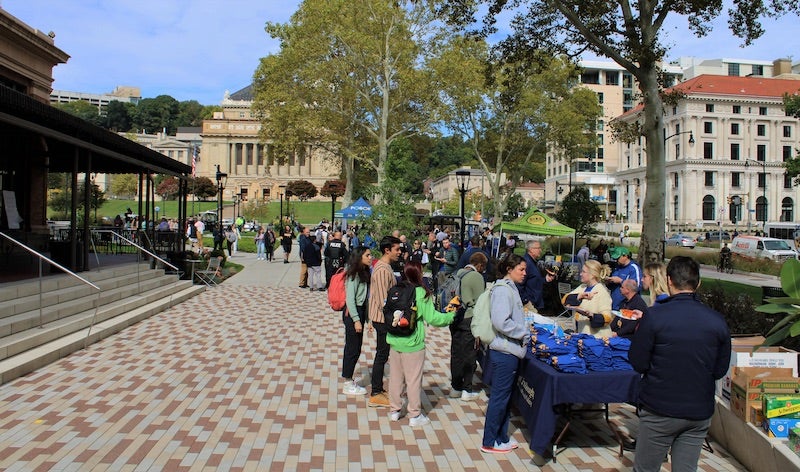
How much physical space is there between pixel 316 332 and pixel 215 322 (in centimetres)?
238

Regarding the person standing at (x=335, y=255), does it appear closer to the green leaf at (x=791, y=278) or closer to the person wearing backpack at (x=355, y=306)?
the person wearing backpack at (x=355, y=306)

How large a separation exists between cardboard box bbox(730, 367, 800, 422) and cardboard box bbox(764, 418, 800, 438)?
0.24 meters

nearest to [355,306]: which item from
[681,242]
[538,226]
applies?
[538,226]

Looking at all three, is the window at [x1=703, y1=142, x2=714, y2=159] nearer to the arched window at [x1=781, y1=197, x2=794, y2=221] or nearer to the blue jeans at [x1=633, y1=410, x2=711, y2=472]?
the arched window at [x1=781, y1=197, x2=794, y2=221]

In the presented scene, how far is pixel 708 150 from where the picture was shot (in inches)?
3172

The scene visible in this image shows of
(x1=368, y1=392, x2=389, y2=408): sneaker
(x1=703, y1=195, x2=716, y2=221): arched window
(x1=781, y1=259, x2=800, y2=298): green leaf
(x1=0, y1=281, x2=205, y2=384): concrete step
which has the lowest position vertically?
(x1=368, y1=392, x2=389, y2=408): sneaker

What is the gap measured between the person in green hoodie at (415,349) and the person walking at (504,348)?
0.78 metres

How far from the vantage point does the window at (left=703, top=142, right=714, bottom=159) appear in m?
80.2

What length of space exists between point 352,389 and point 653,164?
11.2 metres

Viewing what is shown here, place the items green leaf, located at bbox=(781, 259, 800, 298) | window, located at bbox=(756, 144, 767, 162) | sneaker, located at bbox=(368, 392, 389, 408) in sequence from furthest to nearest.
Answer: window, located at bbox=(756, 144, 767, 162)
sneaker, located at bbox=(368, 392, 389, 408)
green leaf, located at bbox=(781, 259, 800, 298)

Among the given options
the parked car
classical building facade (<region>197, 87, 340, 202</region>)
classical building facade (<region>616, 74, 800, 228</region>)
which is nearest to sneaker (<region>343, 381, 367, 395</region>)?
the parked car

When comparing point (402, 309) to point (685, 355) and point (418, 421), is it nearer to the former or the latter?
point (418, 421)

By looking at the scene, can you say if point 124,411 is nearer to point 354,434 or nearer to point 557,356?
point 354,434

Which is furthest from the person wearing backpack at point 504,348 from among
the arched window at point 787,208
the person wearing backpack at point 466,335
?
the arched window at point 787,208
